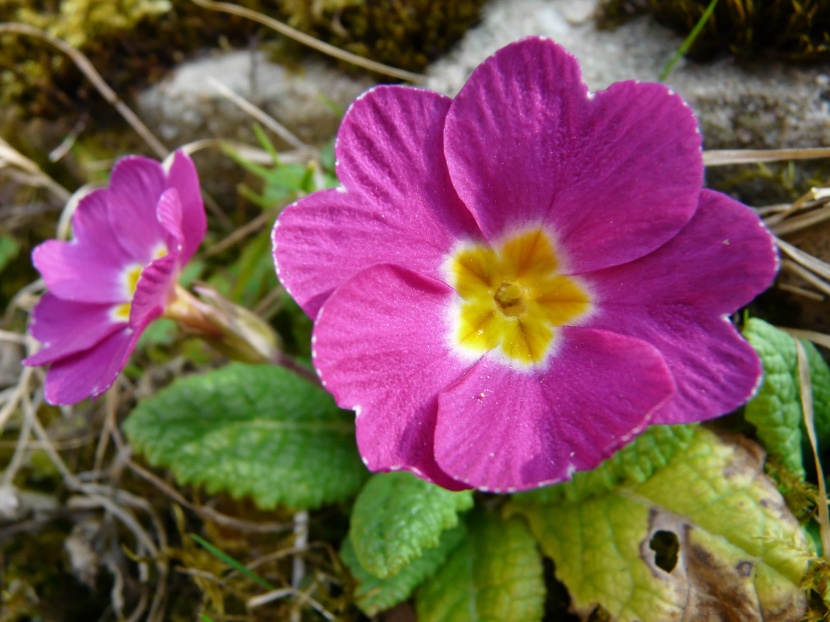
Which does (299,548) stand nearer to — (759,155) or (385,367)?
(385,367)

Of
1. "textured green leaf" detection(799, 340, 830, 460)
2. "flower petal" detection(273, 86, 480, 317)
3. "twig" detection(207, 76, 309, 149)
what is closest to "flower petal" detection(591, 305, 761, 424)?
"flower petal" detection(273, 86, 480, 317)

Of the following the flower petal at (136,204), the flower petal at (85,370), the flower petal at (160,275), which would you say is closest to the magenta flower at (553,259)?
the flower petal at (160,275)

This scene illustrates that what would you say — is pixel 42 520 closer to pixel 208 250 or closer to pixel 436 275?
pixel 208 250

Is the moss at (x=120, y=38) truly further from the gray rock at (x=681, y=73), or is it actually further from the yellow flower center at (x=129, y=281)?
the yellow flower center at (x=129, y=281)

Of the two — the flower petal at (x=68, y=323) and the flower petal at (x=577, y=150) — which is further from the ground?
the flower petal at (x=577, y=150)

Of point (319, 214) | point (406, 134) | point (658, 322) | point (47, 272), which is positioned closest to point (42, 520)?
point (47, 272)

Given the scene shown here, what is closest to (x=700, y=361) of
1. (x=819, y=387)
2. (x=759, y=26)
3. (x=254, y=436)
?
(x=819, y=387)

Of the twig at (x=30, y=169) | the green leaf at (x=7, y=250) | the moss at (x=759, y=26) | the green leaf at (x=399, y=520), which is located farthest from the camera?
the green leaf at (x=7, y=250)
